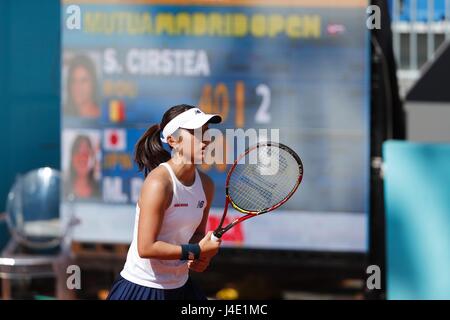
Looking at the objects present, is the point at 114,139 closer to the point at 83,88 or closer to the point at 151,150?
the point at 83,88

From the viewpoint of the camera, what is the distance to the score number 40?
7340 mm

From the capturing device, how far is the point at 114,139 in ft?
24.2

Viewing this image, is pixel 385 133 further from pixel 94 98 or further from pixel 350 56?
pixel 94 98

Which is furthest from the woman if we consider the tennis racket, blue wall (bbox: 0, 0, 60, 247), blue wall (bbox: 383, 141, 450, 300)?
the tennis racket

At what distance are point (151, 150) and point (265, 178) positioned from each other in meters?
0.48

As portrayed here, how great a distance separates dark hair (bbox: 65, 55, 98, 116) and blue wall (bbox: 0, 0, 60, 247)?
2.02 feet

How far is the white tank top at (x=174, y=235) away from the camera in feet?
12.3

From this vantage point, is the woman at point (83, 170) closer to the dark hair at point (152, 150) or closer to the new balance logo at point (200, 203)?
the dark hair at point (152, 150)

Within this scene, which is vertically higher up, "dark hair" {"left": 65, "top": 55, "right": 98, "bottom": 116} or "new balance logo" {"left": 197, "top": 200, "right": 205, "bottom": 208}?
"dark hair" {"left": 65, "top": 55, "right": 98, "bottom": 116}

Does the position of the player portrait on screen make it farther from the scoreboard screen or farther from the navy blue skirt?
the navy blue skirt

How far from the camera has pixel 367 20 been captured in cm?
723

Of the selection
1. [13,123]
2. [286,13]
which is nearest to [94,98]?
[13,123]
